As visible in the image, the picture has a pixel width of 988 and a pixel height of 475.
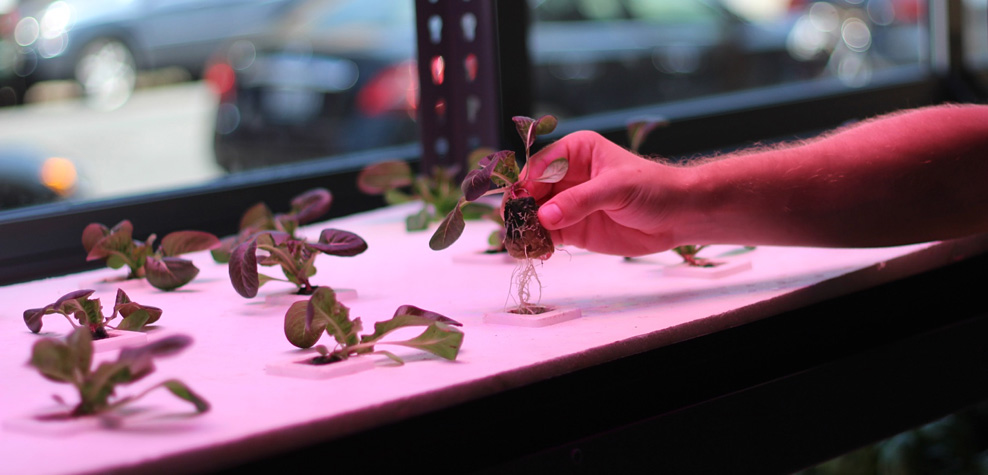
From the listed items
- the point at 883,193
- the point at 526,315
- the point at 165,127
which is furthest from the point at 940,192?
the point at 165,127

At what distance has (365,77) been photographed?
4.57 metres

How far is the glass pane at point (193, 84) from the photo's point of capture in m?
4.55

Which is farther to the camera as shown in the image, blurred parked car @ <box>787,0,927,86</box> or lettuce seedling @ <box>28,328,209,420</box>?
blurred parked car @ <box>787,0,927,86</box>

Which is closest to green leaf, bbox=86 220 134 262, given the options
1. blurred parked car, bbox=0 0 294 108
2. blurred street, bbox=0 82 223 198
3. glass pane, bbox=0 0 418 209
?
glass pane, bbox=0 0 418 209

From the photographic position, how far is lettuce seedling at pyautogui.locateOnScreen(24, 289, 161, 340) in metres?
0.81

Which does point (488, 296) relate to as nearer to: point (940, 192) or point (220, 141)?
point (940, 192)

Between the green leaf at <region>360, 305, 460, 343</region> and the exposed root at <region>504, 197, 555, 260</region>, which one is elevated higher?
the exposed root at <region>504, 197, 555, 260</region>

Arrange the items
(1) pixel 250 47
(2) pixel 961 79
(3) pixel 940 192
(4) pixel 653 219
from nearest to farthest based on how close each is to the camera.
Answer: (4) pixel 653 219
(3) pixel 940 192
(2) pixel 961 79
(1) pixel 250 47

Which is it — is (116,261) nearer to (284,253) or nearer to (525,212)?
(284,253)

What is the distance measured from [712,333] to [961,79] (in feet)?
9.12

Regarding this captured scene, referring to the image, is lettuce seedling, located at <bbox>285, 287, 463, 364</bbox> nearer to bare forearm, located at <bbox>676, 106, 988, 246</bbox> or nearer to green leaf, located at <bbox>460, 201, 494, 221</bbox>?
bare forearm, located at <bbox>676, 106, 988, 246</bbox>

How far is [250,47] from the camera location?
5500 millimetres

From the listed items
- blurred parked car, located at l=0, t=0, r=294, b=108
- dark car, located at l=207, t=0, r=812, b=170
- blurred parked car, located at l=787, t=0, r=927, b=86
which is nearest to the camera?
dark car, located at l=207, t=0, r=812, b=170

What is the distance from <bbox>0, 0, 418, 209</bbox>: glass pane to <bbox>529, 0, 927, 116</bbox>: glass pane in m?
0.91
